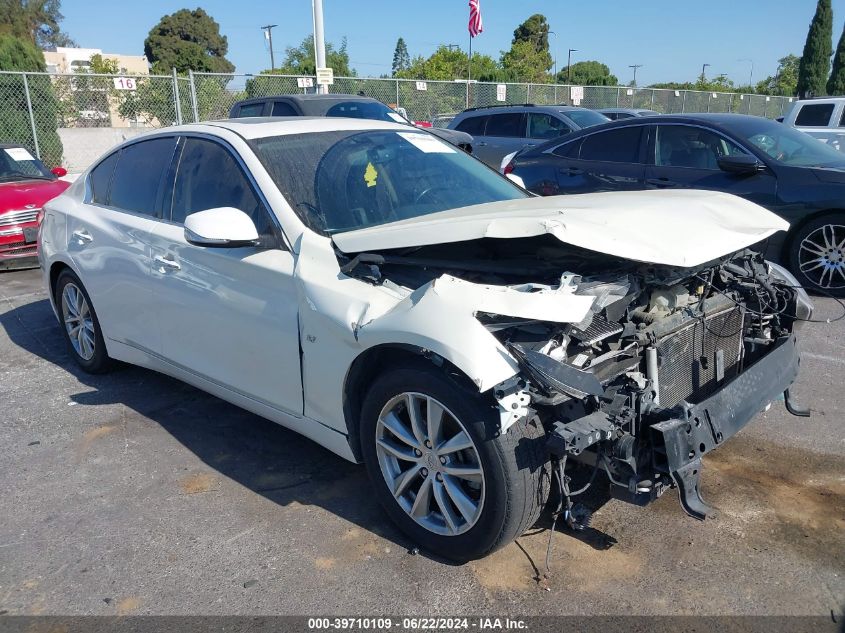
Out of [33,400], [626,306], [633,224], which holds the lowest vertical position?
[33,400]

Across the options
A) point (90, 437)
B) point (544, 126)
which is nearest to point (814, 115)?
point (544, 126)

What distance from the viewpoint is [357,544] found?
3.14 metres

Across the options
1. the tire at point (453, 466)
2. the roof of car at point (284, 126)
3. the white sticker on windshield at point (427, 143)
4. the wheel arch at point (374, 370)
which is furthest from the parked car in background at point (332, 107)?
the tire at point (453, 466)

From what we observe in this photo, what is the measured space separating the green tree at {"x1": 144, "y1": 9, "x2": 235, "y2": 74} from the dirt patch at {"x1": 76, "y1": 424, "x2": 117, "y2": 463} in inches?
2773

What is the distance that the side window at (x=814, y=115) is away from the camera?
13234 millimetres

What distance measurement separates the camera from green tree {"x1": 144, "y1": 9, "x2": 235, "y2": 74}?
6931cm

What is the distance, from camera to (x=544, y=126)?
41.9ft

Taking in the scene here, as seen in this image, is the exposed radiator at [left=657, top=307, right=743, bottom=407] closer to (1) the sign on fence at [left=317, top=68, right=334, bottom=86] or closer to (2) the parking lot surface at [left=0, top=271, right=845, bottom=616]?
(2) the parking lot surface at [left=0, top=271, right=845, bottom=616]

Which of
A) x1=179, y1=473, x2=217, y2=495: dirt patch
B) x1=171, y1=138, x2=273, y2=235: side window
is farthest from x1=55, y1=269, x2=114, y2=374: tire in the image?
x1=179, y1=473, x2=217, y2=495: dirt patch

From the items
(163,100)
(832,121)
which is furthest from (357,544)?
(163,100)

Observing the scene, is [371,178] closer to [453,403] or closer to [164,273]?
[164,273]

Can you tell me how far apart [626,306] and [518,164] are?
237 inches

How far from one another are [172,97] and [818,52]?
131 ft

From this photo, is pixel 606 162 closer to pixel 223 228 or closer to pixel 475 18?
pixel 223 228
